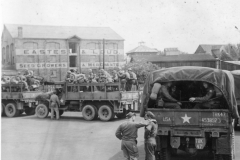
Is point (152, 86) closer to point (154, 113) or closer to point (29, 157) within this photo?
point (154, 113)

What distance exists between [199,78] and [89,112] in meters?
9.38

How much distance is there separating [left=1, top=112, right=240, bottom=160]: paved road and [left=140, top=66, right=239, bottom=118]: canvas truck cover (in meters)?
1.84

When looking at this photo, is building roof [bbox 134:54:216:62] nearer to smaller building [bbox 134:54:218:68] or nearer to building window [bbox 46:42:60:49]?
smaller building [bbox 134:54:218:68]

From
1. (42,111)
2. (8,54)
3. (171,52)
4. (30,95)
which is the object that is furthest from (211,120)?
(171,52)

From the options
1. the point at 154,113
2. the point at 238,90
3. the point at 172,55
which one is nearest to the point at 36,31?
the point at 172,55

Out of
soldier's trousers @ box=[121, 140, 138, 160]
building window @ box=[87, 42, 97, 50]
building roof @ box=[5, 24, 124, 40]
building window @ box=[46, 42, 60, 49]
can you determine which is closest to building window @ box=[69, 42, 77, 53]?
building roof @ box=[5, 24, 124, 40]

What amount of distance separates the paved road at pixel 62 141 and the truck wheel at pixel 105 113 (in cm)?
29

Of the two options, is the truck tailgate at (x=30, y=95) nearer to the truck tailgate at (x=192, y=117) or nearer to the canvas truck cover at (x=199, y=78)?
the canvas truck cover at (x=199, y=78)

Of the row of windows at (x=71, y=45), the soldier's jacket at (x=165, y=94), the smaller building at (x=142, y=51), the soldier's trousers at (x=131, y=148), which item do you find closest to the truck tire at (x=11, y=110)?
the soldier's jacket at (x=165, y=94)

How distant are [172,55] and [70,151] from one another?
5772 cm

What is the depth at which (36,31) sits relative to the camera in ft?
157

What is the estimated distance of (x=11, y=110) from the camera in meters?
19.9

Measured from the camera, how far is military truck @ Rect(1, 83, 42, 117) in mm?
19328

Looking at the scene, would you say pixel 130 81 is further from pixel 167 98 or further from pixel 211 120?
pixel 211 120
